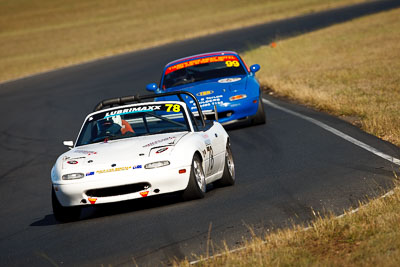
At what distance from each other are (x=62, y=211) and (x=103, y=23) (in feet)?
206

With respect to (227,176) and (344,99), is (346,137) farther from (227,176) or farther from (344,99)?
(344,99)

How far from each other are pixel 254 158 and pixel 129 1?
75.1m

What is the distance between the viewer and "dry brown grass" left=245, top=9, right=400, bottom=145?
15.8 metres

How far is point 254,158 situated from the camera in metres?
12.3

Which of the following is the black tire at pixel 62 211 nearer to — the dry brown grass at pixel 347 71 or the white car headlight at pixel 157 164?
the white car headlight at pixel 157 164

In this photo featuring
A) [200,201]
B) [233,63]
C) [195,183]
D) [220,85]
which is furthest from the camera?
[233,63]

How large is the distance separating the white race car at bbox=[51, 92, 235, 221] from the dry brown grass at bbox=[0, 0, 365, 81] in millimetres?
28613

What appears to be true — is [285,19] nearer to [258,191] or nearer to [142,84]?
[142,84]

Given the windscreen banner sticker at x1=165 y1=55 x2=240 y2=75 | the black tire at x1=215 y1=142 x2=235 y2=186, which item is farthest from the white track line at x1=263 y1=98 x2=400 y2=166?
the black tire at x1=215 y1=142 x2=235 y2=186

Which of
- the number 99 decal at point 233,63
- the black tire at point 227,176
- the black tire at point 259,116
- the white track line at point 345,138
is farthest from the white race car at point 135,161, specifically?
the number 99 decal at point 233,63

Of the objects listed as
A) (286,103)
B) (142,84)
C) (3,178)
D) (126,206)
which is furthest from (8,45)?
(126,206)

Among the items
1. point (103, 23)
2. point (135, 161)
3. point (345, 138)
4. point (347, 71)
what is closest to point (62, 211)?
point (135, 161)

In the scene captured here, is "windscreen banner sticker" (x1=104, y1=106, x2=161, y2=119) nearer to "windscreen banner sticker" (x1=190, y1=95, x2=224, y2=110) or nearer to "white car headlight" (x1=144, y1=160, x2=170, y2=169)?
"white car headlight" (x1=144, y1=160, x2=170, y2=169)

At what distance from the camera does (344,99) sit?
17.7 metres
